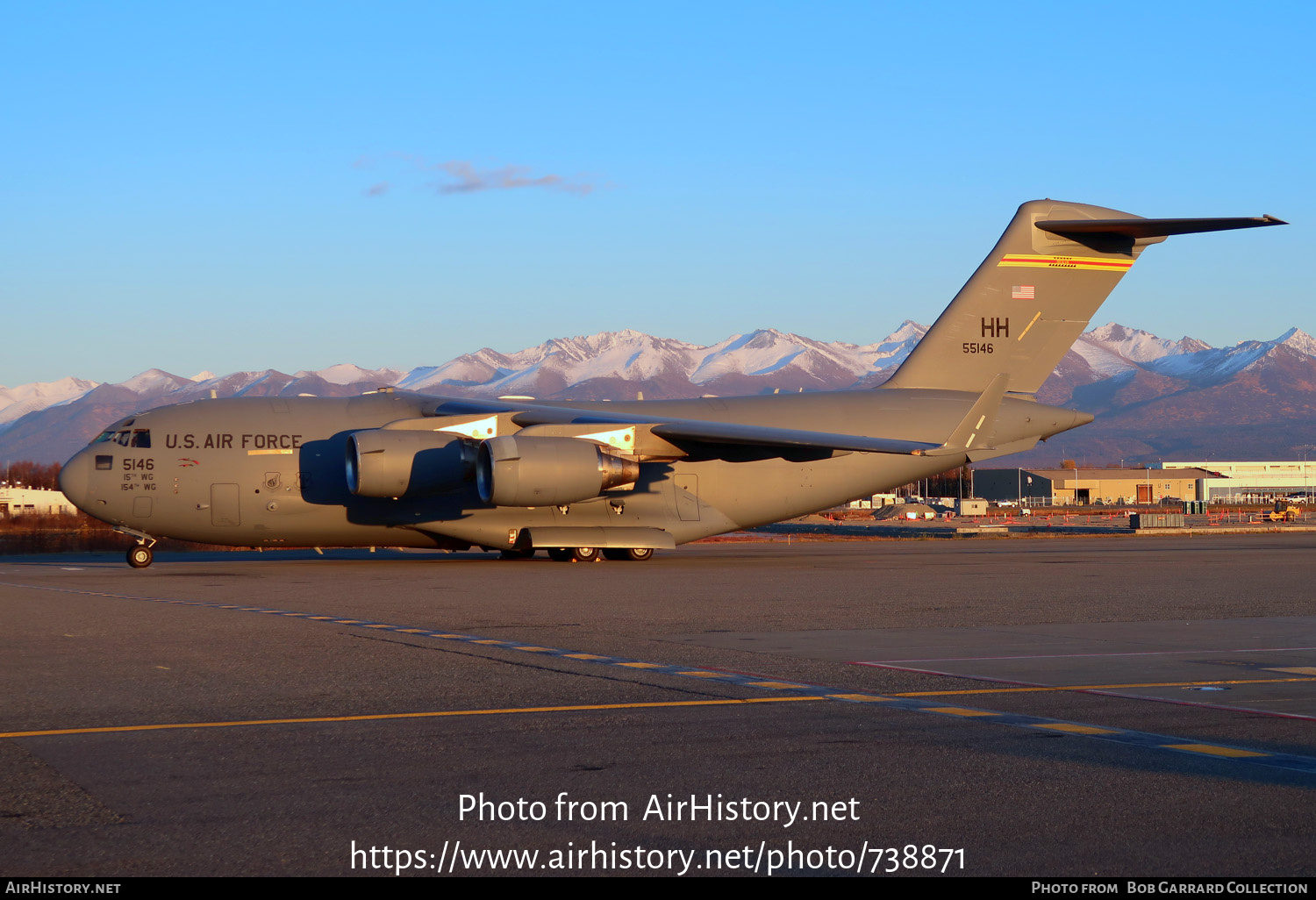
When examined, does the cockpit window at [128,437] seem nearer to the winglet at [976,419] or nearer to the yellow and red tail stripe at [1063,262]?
the winglet at [976,419]

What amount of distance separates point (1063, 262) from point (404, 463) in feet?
52.8

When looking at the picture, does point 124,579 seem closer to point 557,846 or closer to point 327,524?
point 327,524

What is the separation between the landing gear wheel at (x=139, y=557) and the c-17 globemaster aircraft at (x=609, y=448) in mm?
64

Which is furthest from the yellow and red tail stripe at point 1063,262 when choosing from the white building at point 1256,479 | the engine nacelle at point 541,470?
the white building at point 1256,479

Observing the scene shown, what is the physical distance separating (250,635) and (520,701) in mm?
5511

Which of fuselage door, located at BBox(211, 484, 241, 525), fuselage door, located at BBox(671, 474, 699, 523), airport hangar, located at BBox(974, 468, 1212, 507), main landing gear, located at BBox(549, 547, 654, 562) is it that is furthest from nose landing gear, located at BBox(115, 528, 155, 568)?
airport hangar, located at BBox(974, 468, 1212, 507)

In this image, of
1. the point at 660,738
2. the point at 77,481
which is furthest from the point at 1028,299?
the point at 660,738

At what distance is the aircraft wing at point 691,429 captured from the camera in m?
25.2

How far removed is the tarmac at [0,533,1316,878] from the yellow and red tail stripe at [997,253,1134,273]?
47.1 feet

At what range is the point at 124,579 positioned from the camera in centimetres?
2314

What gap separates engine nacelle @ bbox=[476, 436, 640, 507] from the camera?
81.9ft

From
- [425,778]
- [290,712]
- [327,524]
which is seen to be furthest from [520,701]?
[327,524]

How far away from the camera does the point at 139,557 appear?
1050 inches

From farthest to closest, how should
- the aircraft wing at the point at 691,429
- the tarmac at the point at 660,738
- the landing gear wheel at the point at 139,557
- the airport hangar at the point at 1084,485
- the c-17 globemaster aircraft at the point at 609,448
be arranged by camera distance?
1. the airport hangar at the point at 1084,485
2. the landing gear wheel at the point at 139,557
3. the c-17 globemaster aircraft at the point at 609,448
4. the aircraft wing at the point at 691,429
5. the tarmac at the point at 660,738
